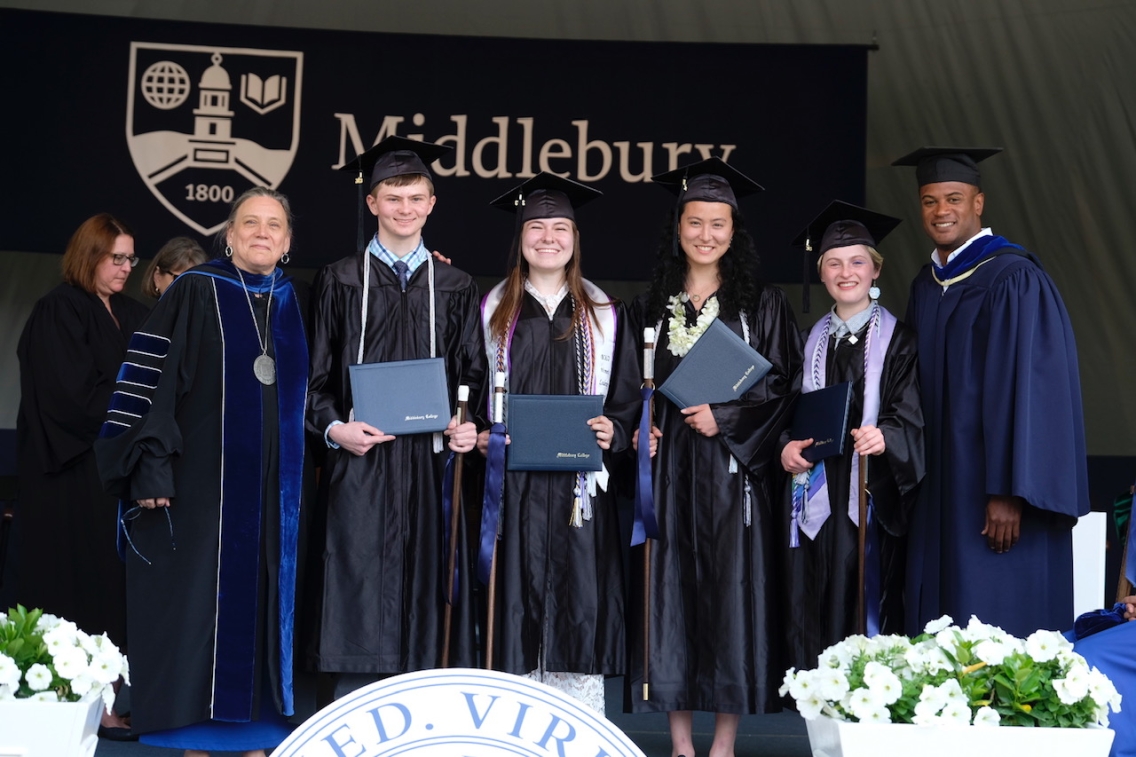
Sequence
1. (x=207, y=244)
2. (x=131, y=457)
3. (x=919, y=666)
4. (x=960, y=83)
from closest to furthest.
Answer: (x=919, y=666) < (x=131, y=457) < (x=207, y=244) < (x=960, y=83)

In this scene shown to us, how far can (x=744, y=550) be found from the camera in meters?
4.00

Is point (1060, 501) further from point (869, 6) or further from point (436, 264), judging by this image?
point (869, 6)

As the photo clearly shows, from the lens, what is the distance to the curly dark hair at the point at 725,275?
4.13 m

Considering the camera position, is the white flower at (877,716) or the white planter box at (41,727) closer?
the white flower at (877,716)

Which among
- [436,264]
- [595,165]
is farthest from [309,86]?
[436,264]

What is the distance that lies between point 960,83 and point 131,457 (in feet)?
16.3

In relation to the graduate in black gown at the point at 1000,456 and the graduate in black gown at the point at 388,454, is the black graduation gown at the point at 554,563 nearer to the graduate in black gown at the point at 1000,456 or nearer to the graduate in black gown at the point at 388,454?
the graduate in black gown at the point at 388,454

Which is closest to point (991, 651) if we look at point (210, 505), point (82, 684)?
point (82, 684)

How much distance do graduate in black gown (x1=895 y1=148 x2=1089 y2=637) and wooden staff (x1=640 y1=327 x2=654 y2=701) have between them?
790 millimetres

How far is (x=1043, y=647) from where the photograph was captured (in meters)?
2.60

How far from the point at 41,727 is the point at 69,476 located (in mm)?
2427

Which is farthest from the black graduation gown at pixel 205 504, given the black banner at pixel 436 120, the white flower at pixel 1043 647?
the black banner at pixel 436 120

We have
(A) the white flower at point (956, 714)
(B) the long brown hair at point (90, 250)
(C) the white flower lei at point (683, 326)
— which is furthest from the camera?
(B) the long brown hair at point (90, 250)

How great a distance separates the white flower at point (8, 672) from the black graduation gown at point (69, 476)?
2257 mm
